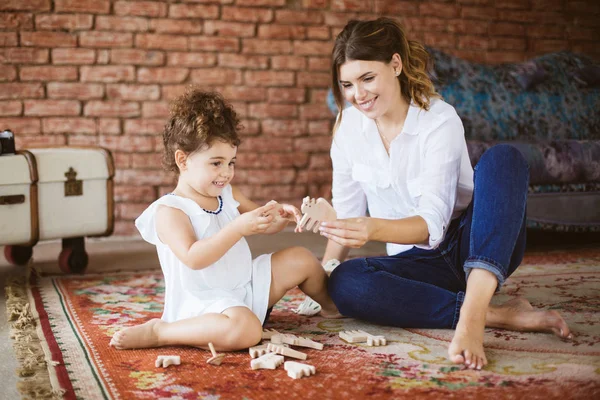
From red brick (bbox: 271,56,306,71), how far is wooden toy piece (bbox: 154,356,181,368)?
224cm

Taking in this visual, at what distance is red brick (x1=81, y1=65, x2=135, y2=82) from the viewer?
9.85 feet

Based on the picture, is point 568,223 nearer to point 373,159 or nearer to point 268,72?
point 373,159

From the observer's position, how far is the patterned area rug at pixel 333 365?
1.07 meters

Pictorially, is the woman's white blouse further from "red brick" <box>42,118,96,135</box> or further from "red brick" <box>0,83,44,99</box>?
"red brick" <box>0,83,44,99</box>

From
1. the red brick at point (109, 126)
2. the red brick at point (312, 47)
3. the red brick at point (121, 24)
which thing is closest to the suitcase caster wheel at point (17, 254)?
the red brick at point (109, 126)

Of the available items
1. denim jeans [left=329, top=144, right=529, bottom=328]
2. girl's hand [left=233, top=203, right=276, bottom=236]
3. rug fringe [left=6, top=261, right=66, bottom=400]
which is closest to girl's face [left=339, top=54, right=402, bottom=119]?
denim jeans [left=329, top=144, right=529, bottom=328]

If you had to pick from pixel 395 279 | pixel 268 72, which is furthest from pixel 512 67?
pixel 395 279

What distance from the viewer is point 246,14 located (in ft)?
10.5

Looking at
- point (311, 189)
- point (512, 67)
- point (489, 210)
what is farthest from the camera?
point (311, 189)

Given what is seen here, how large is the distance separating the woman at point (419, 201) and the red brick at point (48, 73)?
5.96 ft

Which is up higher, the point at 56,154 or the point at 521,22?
the point at 521,22

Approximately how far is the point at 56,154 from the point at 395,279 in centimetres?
131

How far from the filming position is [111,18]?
3.00m

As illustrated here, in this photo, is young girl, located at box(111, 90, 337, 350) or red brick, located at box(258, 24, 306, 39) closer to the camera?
Answer: young girl, located at box(111, 90, 337, 350)
